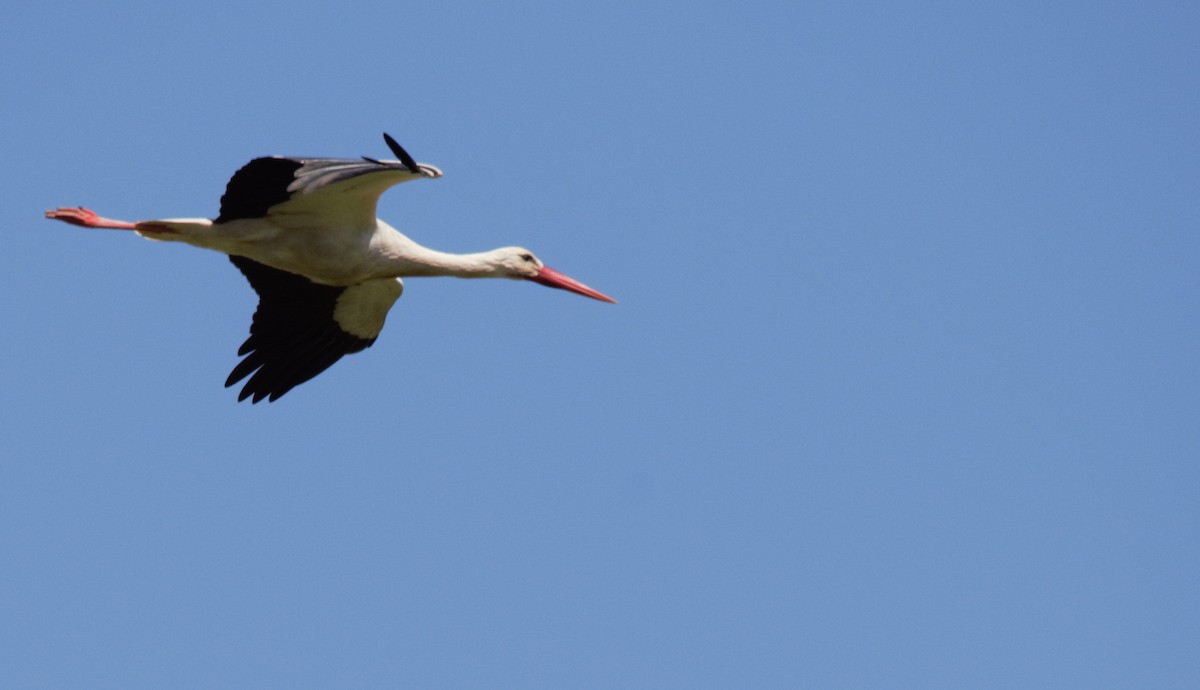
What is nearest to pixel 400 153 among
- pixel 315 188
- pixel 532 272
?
pixel 315 188

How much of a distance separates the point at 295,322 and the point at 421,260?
56.0 inches

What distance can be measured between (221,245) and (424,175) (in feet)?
5.59

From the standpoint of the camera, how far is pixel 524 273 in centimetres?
1366

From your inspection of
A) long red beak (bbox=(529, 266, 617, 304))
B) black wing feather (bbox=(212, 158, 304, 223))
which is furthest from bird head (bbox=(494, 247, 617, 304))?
black wing feather (bbox=(212, 158, 304, 223))

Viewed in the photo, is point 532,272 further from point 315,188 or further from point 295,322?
point 315,188

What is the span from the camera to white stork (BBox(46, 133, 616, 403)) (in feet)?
39.1

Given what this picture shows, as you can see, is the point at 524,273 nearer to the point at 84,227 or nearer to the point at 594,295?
the point at 594,295

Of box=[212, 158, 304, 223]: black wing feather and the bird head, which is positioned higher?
the bird head

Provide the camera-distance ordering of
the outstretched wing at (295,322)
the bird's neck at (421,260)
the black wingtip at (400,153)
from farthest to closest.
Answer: the outstretched wing at (295,322)
the bird's neck at (421,260)
the black wingtip at (400,153)

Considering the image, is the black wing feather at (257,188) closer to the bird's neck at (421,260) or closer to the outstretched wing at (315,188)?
the outstretched wing at (315,188)

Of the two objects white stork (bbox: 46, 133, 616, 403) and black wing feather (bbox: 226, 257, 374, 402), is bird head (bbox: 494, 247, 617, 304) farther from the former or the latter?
black wing feather (bbox: 226, 257, 374, 402)

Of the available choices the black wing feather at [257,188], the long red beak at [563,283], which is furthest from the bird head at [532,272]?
the black wing feather at [257,188]

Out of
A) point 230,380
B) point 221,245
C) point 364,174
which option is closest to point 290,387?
point 230,380

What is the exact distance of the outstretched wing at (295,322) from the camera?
13531 millimetres
